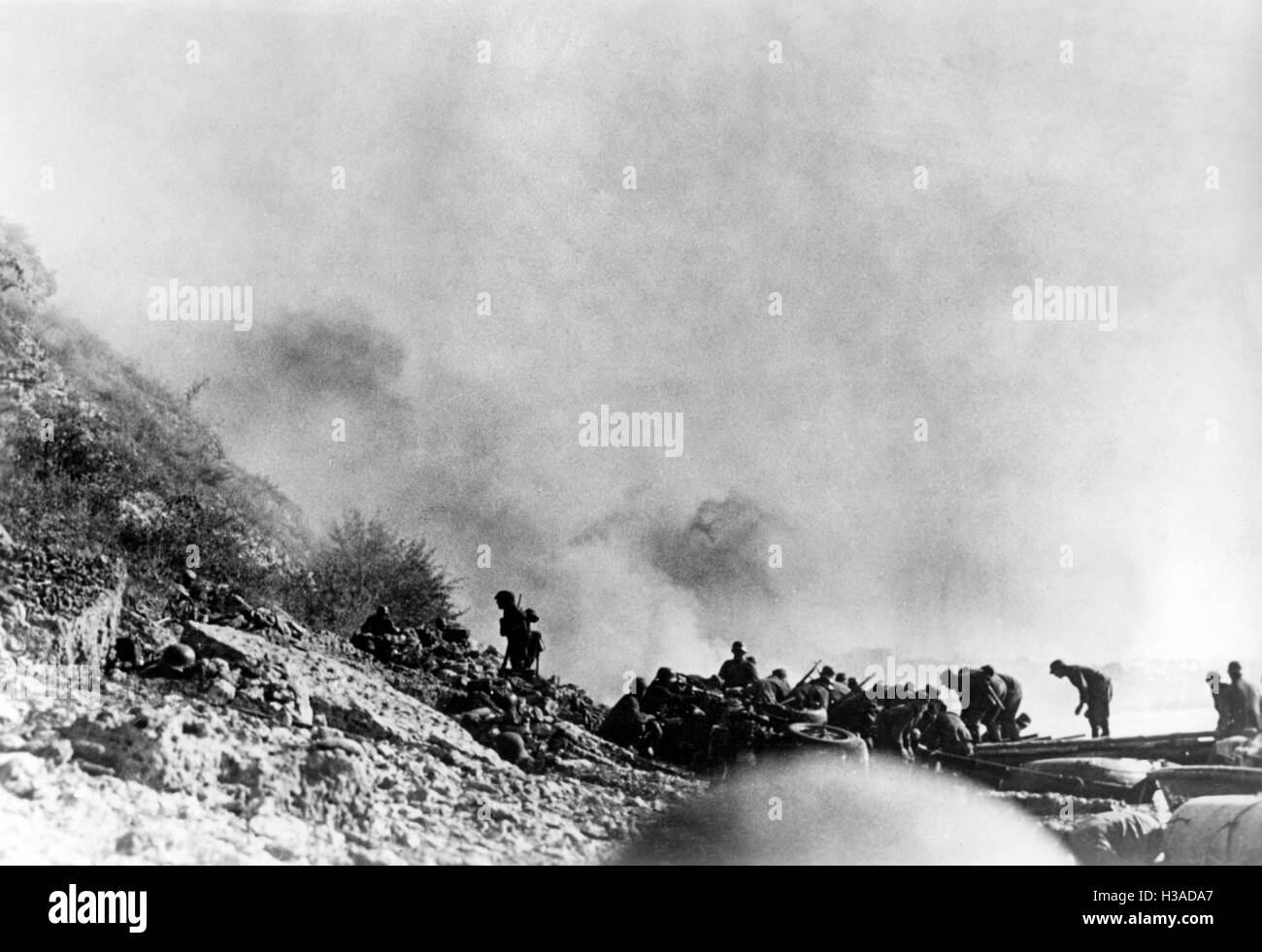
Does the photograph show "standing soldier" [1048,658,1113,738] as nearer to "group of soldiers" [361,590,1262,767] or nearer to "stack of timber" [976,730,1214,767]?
"group of soldiers" [361,590,1262,767]

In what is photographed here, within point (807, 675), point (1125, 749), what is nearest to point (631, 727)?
point (807, 675)

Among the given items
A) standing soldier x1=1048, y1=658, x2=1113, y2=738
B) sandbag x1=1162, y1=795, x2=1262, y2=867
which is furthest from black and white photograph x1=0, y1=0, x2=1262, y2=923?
sandbag x1=1162, y1=795, x2=1262, y2=867

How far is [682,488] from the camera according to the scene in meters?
11.9

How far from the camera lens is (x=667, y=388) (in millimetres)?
11961

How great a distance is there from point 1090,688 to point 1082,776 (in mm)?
841

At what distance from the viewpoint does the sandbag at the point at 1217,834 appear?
10922 millimetres

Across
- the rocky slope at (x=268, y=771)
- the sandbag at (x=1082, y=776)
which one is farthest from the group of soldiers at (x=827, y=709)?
the rocky slope at (x=268, y=771)

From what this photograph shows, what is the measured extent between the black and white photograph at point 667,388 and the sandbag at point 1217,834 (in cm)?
14

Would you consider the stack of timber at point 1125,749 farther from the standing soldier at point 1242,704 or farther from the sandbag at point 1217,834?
the sandbag at point 1217,834

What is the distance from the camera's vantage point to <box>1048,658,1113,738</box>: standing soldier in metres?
Answer: 11.6

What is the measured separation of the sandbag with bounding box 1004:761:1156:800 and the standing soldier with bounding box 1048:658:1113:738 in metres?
0.37

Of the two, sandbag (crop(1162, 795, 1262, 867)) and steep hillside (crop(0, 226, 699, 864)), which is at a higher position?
steep hillside (crop(0, 226, 699, 864))

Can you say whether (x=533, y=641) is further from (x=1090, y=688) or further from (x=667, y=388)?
(x=1090, y=688)
